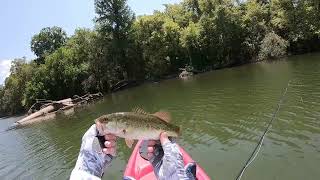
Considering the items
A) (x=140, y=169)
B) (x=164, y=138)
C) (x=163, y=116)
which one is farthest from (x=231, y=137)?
(x=164, y=138)

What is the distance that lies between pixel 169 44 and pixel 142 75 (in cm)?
638

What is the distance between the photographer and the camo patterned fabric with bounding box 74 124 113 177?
16.3ft

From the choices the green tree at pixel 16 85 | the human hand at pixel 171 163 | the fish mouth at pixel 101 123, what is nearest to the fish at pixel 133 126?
the fish mouth at pixel 101 123

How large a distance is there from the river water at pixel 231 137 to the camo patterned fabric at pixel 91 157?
6.85 metres

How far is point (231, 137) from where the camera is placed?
15266 millimetres

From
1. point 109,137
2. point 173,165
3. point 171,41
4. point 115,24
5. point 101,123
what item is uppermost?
point 115,24

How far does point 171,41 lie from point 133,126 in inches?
2108

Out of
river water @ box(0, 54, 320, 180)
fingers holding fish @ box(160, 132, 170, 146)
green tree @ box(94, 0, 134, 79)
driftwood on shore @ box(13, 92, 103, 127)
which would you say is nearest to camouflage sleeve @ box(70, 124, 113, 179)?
fingers holding fish @ box(160, 132, 170, 146)

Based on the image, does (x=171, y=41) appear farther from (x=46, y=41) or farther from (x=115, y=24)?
(x=46, y=41)

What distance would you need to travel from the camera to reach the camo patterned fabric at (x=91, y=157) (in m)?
4.96

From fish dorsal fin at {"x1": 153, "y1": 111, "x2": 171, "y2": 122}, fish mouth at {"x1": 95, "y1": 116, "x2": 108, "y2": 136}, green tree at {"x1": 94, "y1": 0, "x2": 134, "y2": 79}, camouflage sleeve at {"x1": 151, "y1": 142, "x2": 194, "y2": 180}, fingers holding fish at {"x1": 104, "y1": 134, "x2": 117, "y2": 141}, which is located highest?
green tree at {"x1": 94, "y1": 0, "x2": 134, "y2": 79}

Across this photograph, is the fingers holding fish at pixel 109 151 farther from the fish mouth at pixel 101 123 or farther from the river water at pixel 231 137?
the river water at pixel 231 137

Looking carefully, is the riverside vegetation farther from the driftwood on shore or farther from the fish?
the fish

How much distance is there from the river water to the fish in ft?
20.9
